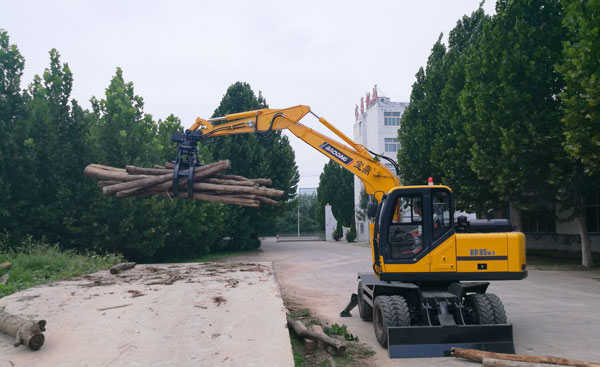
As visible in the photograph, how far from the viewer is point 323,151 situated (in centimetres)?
1124

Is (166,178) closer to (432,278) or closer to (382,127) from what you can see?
(432,278)

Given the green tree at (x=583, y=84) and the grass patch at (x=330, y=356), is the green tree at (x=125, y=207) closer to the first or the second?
the grass patch at (x=330, y=356)

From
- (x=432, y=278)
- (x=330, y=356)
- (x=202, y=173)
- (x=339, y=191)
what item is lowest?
(x=330, y=356)

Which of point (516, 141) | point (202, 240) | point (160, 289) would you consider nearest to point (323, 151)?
point (160, 289)

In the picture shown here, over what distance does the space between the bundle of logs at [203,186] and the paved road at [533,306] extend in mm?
3252

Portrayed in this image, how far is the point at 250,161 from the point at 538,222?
→ 19.3 m

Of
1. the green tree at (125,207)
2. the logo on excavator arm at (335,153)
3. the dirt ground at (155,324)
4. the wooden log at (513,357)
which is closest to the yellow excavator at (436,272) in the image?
the wooden log at (513,357)

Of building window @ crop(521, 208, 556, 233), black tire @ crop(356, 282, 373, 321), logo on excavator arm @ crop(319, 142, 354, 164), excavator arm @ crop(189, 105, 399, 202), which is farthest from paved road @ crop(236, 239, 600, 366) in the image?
building window @ crop(521, 208, 556, 233)

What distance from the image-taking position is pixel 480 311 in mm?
7457

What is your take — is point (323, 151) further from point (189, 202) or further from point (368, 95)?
point (368, 95)

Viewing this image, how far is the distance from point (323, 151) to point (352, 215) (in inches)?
2040

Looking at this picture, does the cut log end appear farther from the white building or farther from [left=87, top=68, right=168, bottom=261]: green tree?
the white building

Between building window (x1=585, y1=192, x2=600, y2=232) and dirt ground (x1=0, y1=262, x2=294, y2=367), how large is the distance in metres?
20.5

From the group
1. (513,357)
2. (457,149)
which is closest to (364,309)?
(513,357)
